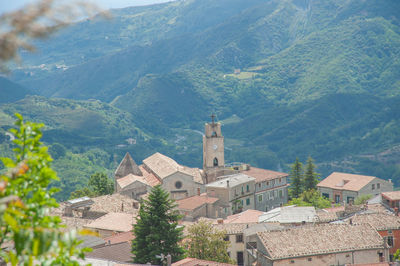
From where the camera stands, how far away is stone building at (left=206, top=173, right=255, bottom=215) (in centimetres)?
6488

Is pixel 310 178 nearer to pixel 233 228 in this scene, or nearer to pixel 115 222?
pixel 115 222

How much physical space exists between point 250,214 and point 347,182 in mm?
30657

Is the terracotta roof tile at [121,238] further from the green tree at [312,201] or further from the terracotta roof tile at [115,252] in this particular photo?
the green tree at [312,201]

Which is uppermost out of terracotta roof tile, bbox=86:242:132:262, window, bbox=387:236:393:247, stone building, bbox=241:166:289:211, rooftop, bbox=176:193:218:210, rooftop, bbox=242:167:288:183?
rooftop, bbox=242:167:288:183

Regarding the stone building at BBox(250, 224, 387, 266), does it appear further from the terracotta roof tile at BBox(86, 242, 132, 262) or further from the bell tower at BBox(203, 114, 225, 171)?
the bell tower at BBox(203, 114, 225, 171)

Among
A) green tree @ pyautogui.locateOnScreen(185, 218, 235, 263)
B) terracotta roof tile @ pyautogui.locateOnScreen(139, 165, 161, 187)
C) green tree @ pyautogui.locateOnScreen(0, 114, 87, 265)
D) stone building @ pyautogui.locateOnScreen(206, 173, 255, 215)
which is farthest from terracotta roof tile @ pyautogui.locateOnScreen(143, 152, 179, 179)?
green tree @ pyautogui.locateOnScreen(0, 114, 87, 265)

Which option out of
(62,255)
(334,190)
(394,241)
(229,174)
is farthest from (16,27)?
(334,190)

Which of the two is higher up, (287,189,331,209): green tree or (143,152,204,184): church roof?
(143,152,204,184): church roof

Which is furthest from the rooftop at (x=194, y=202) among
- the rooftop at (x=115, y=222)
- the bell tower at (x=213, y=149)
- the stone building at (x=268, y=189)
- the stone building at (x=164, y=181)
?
the bell tower at (x=213, y=149)

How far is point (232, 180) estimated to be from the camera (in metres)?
68.3

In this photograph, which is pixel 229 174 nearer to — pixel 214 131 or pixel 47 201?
pixel 214 131

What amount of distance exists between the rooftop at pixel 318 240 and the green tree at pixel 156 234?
6821 mm

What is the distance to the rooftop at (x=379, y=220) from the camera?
42.1m

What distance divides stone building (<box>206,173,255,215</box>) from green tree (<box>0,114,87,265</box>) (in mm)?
57049
